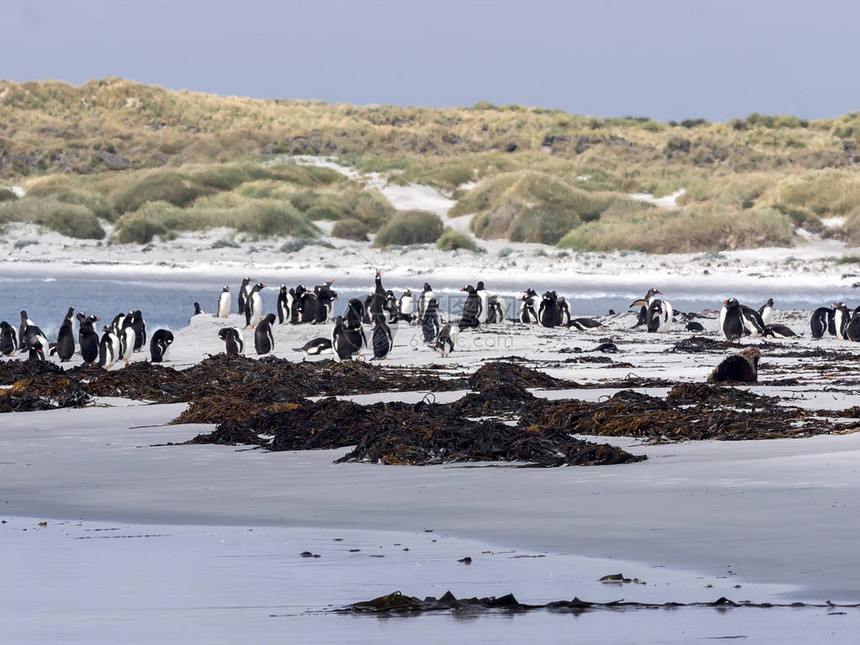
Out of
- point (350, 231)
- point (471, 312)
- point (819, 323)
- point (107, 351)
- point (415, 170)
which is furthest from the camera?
point (415, 170)

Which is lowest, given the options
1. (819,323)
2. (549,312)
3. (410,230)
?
(819,323)

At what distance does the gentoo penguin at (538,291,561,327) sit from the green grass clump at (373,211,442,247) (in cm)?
1748

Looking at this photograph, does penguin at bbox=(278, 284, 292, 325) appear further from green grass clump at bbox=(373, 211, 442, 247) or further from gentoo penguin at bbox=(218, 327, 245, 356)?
green grass clump at bbox=(373, 211, 442, 247)

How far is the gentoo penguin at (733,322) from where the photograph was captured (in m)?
18.2

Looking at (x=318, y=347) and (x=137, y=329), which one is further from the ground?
(x=137, y=329)

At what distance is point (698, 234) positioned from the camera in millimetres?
34688

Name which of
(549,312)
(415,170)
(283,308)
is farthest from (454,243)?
(549,312)

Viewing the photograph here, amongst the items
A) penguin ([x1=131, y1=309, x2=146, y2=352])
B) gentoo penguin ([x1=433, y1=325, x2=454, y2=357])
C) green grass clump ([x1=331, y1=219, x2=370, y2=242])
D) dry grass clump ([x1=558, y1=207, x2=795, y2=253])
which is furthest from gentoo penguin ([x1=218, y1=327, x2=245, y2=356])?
green grass clump ([x1=331, y1=219, x2=370, y2=242])

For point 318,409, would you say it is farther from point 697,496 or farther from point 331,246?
point 331,246

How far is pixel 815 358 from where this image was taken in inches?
601

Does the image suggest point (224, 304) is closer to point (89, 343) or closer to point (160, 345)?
point (89, 343)

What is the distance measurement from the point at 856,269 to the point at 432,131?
48.7m

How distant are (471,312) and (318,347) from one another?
316 centimetres

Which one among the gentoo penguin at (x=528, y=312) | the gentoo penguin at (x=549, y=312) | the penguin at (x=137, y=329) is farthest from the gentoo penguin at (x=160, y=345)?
the gentoo penguin at (x=528, y=312)
